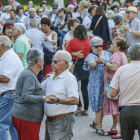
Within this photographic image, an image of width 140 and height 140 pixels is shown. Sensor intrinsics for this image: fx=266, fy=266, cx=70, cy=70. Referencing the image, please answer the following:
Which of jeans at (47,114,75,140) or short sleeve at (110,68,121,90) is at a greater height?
short sleeve at (110,68,121,90)

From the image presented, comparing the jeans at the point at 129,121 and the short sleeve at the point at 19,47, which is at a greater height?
the short sleeve at the point at 19,47

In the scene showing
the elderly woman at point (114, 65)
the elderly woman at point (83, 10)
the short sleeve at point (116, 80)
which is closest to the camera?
the short sleeve at point (116, 80)

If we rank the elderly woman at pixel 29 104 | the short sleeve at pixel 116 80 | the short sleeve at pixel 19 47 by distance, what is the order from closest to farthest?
the elderly woman at pixel 29 104 → the short sleeve at pixel 116 80 → the short sleeve at pixel 19 47

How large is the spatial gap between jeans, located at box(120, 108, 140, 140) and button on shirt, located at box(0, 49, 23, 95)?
1731mm

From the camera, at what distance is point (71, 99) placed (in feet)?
11.1

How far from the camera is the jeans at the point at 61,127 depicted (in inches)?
138

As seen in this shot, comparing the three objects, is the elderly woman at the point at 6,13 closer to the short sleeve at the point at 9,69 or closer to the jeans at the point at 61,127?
the short sleeve at the point at 9,69

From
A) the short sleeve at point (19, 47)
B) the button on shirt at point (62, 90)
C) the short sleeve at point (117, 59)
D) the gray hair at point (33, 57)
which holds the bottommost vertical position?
the button on shirt at point (62, 90)

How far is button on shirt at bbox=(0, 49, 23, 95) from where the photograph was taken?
4043mm

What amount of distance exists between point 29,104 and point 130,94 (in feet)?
4.51

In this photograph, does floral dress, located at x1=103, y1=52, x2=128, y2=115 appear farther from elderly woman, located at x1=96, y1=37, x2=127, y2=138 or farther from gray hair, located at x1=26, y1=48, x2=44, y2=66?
gray hair, located at x1=26, y1=48, x2=44, y2=66

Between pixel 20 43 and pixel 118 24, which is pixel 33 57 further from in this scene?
pixel 118 24

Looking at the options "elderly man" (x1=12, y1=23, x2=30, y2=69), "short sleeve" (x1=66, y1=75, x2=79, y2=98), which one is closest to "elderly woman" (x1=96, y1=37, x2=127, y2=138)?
"short sleeve" (x1=66, y1=75, x2=79, y2=98)

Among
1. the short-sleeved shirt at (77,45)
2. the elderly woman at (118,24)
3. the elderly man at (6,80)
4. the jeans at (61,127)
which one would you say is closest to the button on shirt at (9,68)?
the elderly man at (6,80)
